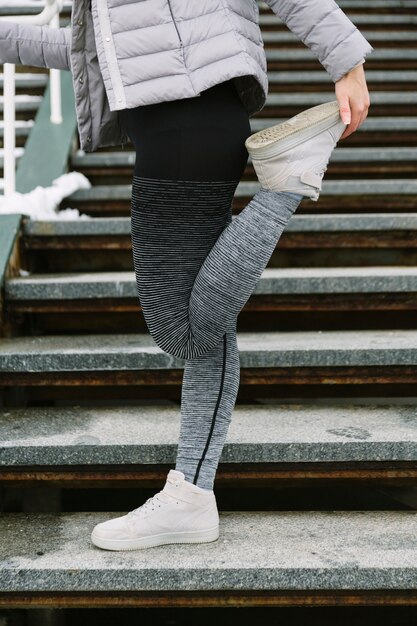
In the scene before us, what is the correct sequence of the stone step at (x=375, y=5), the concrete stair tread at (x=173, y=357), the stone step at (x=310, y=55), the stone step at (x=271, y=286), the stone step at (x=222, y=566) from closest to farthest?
the stone step at (x=222, y=566), the concrete stair tread at (x=173, y=357), the stone step at (x=271, y=286), the stone step at (x=310, y=55), the stone step at (x=375, y=5)

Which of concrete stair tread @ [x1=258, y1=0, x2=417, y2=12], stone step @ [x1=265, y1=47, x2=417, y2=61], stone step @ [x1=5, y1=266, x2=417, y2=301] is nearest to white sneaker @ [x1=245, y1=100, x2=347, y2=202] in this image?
stone step @ [x1=5, y1=266, x2=417, y2=301]

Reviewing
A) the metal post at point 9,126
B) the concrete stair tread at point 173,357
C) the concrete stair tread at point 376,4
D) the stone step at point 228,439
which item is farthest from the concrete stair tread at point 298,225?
the concrete stair tread at point 376,4

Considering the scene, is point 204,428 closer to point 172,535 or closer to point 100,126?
point 172,535

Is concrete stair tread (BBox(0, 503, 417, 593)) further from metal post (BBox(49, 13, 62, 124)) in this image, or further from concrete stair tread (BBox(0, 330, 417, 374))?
metal post (BBox(49, 13, 62, 124))

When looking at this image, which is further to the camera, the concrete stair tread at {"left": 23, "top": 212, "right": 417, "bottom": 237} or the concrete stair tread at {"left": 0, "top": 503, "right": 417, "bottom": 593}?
the concrete stair tread at {"left": 23, "top": 212, "right": 417, "bottom": 237}

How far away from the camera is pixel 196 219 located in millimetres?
1495

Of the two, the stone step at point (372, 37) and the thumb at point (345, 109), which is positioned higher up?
the stone step at point (372, 37)

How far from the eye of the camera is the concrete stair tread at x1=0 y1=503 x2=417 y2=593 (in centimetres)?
159

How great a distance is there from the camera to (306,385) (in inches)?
89.2

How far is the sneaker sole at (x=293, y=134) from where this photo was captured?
1.43m

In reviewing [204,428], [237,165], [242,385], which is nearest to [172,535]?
[204,428]

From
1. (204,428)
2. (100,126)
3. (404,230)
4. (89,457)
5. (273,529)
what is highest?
(100,126)

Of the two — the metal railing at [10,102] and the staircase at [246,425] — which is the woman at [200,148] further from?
the metal railing at [10,102]

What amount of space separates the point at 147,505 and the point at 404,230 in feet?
5.14
